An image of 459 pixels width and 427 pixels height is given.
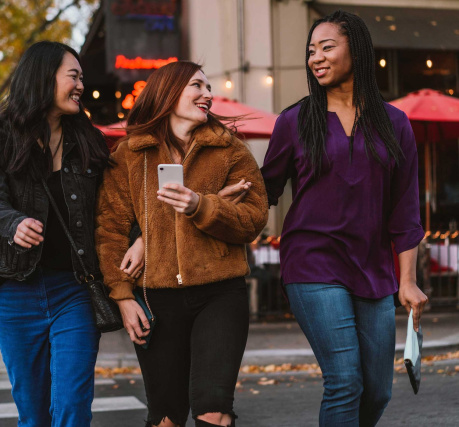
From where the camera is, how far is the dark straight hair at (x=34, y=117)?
3719 mm

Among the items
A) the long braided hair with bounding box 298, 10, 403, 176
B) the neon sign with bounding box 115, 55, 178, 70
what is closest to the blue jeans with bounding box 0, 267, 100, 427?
the long braided hair with bounding box 298, 10, 403, 176

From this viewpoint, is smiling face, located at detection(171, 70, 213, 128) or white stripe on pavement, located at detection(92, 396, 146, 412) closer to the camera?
smiling face, located at detection(171, 70, 213, 128)

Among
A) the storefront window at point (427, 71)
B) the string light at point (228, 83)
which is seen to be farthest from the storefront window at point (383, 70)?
the string light at point (228, 83)

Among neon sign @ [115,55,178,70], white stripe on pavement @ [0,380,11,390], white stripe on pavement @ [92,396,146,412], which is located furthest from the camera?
neon sign @ [115,55,178,70]

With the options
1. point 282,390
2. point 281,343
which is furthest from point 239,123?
point 282,390

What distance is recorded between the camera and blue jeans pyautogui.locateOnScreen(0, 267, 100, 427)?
3.64 metres

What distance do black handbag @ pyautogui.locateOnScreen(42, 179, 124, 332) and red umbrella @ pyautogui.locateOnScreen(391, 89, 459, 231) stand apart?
7.22 m

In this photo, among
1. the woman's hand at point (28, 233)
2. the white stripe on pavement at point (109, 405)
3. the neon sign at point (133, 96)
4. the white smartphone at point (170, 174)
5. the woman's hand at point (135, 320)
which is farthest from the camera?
the neon sign at point (133, 96)

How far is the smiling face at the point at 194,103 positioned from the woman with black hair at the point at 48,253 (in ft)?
1.27

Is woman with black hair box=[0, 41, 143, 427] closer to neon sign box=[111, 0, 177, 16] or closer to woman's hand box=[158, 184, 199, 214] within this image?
woman's hand box=[158, 184, 199, 214]

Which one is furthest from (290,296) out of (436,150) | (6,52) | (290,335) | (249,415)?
(6,52)

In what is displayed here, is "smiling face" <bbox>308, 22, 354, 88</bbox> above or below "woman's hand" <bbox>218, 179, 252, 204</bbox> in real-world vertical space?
above

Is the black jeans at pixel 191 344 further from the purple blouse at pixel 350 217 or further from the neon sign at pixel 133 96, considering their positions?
the neon sign at pixel 133 96

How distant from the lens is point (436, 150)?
14.1 meters
